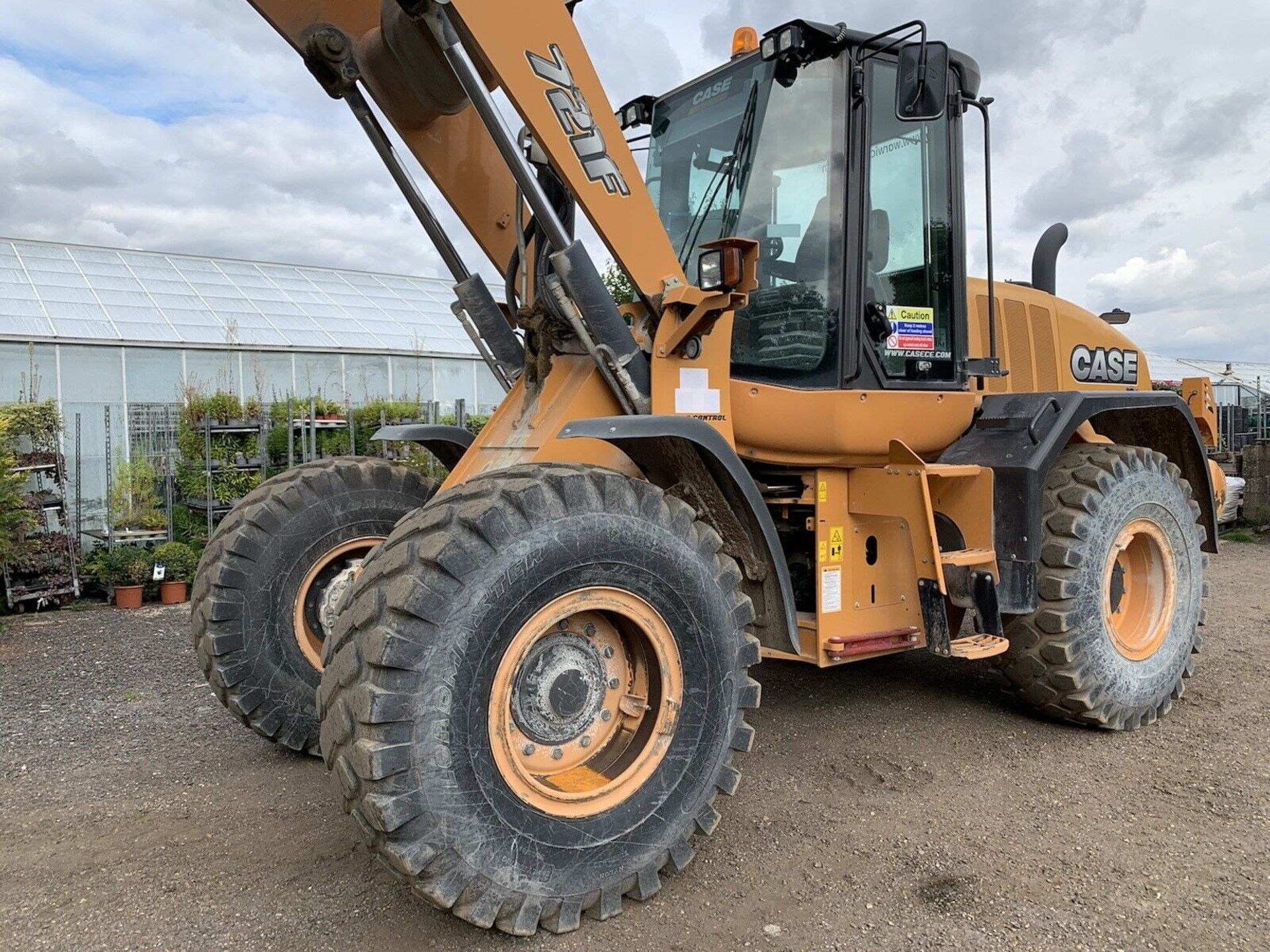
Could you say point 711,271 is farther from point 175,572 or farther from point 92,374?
point 92,374

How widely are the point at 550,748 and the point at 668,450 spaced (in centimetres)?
117

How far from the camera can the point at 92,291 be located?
14203 millimetres

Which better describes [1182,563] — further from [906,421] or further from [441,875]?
[441,875]

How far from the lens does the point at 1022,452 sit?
4.26m

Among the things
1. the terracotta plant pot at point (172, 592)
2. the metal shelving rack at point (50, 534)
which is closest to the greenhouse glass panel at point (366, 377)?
the metal shelving rack at point (50, 534)

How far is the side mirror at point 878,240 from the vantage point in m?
4.04

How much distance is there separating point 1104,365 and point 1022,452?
1.95 m

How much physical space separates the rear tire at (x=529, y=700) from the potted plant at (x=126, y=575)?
7671 millimetres

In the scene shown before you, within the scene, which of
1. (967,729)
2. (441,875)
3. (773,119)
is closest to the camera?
(441,875)

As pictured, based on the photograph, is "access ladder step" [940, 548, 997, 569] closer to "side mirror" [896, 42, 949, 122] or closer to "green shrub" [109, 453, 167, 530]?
"side mirror" [896, 42, 949, 122]

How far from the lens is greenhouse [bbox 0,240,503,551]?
1164 centimetres

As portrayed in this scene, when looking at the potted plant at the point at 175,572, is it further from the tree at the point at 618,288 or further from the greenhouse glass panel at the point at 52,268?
the greenhouse glass panel at the point at 52,268

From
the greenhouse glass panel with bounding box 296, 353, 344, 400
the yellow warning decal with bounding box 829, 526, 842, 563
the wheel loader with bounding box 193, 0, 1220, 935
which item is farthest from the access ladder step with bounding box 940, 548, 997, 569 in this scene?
the greenhouse glass panel with bounding box 296, 353, 344, 400

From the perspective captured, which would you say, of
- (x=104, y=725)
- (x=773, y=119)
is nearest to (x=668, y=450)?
(x=773, y=119)
